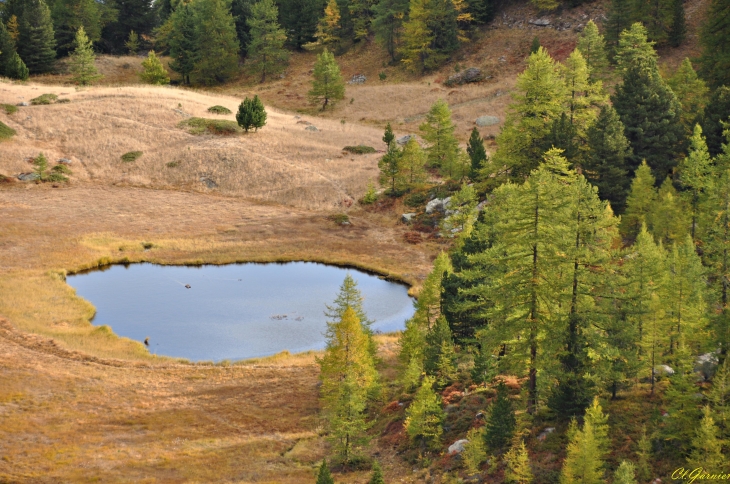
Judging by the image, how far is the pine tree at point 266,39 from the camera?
129250 millimetres

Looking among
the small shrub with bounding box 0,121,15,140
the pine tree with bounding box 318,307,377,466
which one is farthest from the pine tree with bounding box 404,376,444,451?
the small shrub with bounding box 0,121,15,140

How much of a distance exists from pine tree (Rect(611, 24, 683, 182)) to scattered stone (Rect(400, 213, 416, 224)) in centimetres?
2420

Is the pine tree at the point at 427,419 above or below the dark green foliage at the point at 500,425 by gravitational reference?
below

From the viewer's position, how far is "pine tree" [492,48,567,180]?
6322 cm

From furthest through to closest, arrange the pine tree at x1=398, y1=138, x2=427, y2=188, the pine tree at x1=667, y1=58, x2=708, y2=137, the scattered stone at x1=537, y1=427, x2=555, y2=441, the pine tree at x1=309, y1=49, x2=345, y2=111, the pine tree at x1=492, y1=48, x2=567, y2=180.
Answer: the pine tree at x1=309, y1=49, x2=345, y2=111, the pine tree at x1=398, y1=138, x2=427, y2=188, the pine tree at x1=667, y1=58, x2=708, y2=137, the pine tree at x1=492, y1=48, x2=567, y2=180, the scattered stone at x1=537, y1=427, x2=555, y2=441

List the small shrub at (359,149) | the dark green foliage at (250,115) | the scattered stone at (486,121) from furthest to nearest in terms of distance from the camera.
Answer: the scattered stone at (486,121), the dark green foliage at (250,115), the small shrub at (359,149)

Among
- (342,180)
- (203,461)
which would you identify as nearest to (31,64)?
(342,180)

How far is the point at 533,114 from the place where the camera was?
214 ft

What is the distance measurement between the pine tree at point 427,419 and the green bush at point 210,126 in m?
69.5

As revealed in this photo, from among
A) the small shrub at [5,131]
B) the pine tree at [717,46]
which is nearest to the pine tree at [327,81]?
the small shrub at [5,131]

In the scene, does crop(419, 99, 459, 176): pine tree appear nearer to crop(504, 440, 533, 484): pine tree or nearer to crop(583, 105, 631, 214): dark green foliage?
crop(583, 105, 631, 214): dark green foliage

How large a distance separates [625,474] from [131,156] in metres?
78.6

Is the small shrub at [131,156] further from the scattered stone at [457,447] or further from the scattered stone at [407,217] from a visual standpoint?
the scattered stone at [457,447]

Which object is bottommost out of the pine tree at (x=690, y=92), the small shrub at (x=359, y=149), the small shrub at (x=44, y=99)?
the small shrub at (x=359, y=149)
